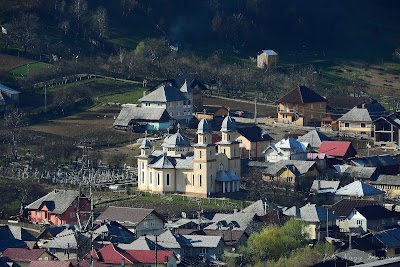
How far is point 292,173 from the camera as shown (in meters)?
76.7

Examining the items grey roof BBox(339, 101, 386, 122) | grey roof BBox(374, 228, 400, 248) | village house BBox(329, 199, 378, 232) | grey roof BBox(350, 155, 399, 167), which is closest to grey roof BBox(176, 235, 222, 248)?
grey roof BBox(374, 228, 400, 248)

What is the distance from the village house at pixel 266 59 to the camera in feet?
337

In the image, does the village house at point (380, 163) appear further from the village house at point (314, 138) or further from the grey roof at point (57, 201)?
the grey roof at point (57, 201)

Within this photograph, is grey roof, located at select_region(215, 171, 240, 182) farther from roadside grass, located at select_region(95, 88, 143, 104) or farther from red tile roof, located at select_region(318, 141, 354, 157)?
roadside grass, located at select_region(95, 88, 143, 104)

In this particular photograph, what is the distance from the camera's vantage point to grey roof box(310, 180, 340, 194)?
2950 inches

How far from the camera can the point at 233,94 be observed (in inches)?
3760

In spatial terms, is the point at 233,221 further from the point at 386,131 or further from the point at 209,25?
the point at 209,25

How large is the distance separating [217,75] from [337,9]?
852 inches

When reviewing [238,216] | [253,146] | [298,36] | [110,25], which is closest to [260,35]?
[298,36]

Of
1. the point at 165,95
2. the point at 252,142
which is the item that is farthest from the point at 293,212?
the point at 165,95

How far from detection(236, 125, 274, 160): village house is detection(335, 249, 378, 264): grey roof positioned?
745 inches

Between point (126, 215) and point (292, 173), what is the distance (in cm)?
1109

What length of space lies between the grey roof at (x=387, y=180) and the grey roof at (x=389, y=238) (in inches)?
378

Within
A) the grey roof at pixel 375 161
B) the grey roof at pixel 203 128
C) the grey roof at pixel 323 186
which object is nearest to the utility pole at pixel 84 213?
the grey roof at pixel 203 128
